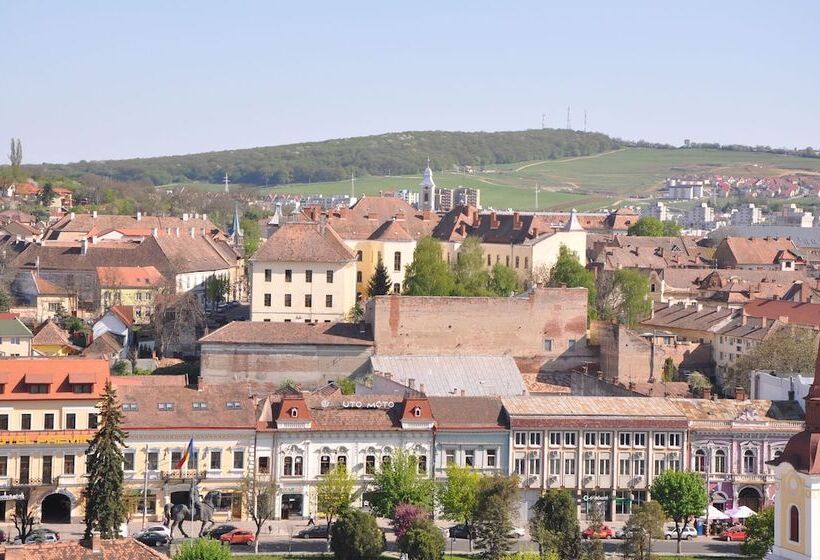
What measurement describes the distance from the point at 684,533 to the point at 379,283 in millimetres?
38103

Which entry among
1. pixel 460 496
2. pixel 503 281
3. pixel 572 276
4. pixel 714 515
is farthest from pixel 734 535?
pixel 503 281

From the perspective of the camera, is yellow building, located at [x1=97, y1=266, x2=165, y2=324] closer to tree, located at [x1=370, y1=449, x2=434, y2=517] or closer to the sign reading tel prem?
the sign reading tel prem

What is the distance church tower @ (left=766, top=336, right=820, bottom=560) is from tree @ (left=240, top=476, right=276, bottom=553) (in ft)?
67.8

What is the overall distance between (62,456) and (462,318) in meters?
26.7

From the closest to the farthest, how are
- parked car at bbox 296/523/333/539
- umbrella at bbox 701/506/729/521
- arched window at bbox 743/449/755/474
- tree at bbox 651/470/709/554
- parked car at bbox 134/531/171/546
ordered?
1. parked car at bbox 134/531/171/546
2. parked car at bbox 296/523/333/539
3. tree at bbox 651/470/709/554
4. umbrella at bbox 701/506/729/521
5. arched window at bbox 743/449/755/474

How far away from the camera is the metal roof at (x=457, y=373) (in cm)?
7344

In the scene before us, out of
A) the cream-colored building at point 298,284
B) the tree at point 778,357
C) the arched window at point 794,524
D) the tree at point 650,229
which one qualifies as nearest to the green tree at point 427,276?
the cream-colored building at point 298,284

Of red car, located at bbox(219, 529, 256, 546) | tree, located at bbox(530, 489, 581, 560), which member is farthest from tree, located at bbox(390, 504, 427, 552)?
red car, located at bbox(219, 529, 256, 546)

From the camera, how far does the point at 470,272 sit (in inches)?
3686

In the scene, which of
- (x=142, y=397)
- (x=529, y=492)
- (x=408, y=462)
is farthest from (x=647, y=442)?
(x=142, y=397)

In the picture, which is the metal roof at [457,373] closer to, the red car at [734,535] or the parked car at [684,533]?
the parked car at [684,533]

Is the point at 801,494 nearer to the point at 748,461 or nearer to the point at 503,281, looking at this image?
the point at 748,461

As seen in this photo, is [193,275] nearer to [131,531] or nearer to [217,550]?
→ [131,531]

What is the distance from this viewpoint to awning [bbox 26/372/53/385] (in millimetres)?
57438
